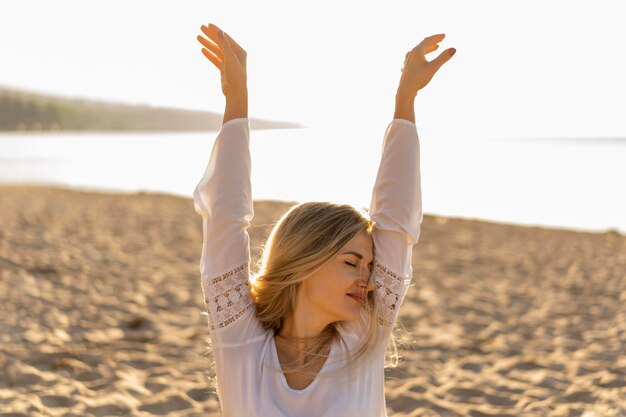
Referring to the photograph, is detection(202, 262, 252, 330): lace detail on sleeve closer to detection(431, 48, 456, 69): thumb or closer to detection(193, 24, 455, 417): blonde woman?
detection(193, 24, 455, 417): blonde woman

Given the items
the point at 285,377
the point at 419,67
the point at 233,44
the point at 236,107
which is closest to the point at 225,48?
the point at 233,44

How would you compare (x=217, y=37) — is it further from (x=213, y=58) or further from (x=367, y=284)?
(x=367, y=284)

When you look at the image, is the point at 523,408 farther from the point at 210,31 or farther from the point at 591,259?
the point at 591,259

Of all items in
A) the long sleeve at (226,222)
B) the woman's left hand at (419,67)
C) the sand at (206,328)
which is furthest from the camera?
the sand at (206,328)

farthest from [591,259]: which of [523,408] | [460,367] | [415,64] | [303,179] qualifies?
[303,179]

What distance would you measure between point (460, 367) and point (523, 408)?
2.44ft

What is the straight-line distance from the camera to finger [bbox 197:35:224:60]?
1916mm

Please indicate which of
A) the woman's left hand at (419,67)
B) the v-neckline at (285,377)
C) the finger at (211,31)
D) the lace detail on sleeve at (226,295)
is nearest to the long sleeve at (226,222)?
the lace detail on sleeve at (226,295)

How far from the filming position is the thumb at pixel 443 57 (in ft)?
6.16

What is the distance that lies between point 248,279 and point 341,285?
24 cm

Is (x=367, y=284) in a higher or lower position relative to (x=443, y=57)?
lower

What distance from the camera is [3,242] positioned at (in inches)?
304

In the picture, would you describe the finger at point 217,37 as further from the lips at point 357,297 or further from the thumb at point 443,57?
the lips at point 357,297

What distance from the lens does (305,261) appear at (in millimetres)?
1785
